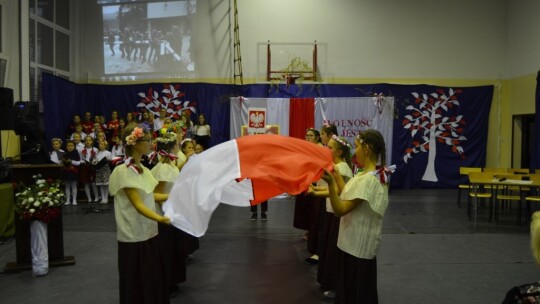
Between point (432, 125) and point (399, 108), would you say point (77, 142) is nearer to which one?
point (399, 108)

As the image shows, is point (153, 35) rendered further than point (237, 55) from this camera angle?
Yes

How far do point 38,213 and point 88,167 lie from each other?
15.5 feet

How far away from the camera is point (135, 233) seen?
3160mm

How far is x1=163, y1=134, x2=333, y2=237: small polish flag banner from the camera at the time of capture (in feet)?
8.95

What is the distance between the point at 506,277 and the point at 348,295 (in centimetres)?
268

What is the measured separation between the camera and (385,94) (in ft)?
40.1

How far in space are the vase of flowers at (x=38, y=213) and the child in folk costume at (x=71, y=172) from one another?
4300mm

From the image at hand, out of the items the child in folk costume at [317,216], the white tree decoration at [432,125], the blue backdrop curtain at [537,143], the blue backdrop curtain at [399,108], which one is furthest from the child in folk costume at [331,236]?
the white tree decoration at [432,125]

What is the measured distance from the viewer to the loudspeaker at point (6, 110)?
6.12 m

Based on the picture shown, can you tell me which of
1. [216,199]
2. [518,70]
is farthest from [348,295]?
[518,70]

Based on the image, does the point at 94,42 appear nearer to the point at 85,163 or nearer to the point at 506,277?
the point at 85,163

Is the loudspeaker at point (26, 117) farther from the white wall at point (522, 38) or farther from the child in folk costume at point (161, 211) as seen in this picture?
the white wall at point (522, 38)

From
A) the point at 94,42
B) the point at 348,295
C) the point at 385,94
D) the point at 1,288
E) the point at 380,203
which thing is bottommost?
the point at 1,288

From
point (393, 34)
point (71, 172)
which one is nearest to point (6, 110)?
point (71, 172)
